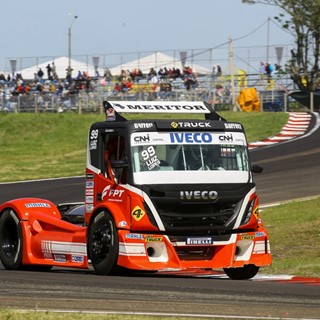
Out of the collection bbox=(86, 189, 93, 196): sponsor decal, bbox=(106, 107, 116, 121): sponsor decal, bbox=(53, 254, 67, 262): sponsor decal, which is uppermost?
bbox=(106, 107, 116, 121): sponsor decal

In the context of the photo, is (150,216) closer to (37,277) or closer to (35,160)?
(37,277)

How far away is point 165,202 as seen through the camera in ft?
40.2

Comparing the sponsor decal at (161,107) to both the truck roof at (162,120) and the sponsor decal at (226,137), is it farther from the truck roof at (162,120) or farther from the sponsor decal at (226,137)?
the sponsor decal at (226,137)

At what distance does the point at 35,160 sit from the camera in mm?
35875

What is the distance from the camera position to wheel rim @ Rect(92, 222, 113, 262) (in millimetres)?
12344

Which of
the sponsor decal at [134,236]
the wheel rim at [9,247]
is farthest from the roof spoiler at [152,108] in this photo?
the wheel rim at [9,247]

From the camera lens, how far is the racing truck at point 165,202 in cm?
1224

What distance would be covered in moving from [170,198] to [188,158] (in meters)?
0.64

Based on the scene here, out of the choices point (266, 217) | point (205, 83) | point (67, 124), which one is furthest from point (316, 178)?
point (205, 83)

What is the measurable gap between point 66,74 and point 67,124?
13846mm

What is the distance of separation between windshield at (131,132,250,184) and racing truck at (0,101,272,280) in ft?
0.04

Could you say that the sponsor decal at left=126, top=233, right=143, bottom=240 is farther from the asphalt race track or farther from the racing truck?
the asphalt race track

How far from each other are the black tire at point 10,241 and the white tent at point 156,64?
127 feet

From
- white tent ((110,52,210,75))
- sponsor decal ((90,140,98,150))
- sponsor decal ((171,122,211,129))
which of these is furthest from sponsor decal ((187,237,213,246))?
white tent ((110,52,210,75))
